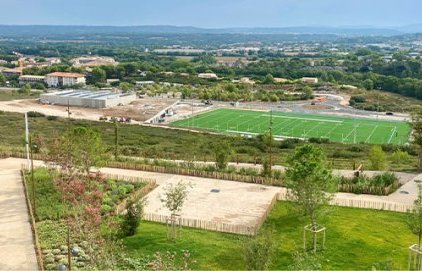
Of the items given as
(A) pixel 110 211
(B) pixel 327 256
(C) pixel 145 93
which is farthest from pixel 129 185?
(C) pixel 145 93

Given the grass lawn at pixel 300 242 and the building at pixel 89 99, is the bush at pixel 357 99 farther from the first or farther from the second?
the grass lawn at pixel 300 242

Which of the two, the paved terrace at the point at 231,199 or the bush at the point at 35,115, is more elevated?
the paved terrace at the point at 231,199

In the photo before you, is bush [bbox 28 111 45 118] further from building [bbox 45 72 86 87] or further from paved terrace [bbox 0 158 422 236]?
building [bbox 45 72 86 87]

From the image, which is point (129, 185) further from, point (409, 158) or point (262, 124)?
point (262, 124)

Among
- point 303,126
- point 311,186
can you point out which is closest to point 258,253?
point 311,186

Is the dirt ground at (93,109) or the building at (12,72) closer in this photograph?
the dirt ground at (93,109)

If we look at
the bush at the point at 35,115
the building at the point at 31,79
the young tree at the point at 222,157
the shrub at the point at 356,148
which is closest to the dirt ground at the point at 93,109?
the bush at the point at 35,115
